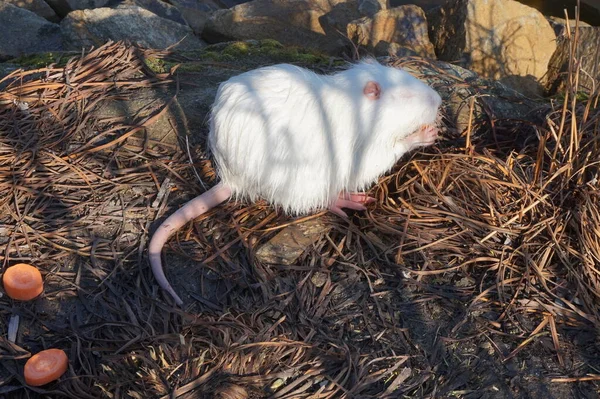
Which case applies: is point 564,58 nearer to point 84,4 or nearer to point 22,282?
point 22,282

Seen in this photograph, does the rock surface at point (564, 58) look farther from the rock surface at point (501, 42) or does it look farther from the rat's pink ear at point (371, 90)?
the rat's pink ear at point (371, 90)

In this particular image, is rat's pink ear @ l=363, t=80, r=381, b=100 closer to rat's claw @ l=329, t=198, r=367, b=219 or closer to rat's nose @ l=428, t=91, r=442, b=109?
rat's nose @ l=428, t=91, r=442, b=109

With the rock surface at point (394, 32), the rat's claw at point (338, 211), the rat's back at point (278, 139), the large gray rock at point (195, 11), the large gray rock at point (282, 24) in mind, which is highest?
the rat's back at point (278, 139)

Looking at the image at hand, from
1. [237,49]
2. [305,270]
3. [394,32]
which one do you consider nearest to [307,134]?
[305,270]

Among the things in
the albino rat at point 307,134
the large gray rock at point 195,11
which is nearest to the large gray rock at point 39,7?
the large gray rock at point 195,11

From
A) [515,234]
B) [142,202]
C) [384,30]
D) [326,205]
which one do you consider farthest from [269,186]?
[384,30]

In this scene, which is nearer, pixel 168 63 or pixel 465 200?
pixel 465 200

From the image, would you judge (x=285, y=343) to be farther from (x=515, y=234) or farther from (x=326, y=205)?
(x=515, y=234)
